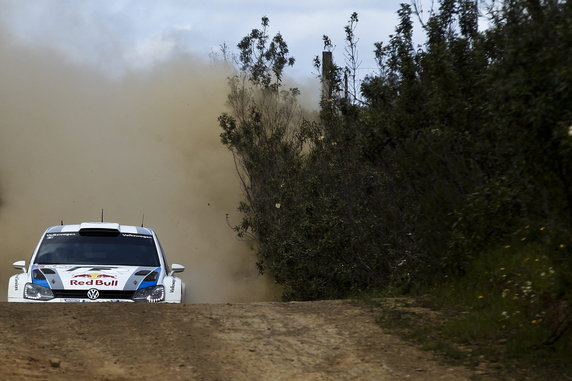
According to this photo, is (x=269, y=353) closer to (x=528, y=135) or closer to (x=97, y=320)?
(x=97, y=320)

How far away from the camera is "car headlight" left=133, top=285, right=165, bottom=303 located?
40.3 ft

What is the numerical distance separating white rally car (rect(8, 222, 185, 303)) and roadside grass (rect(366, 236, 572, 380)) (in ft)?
9.57

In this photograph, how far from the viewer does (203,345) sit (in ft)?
31.4

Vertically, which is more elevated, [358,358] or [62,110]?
[62,110]

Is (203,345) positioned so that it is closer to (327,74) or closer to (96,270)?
(96,270)

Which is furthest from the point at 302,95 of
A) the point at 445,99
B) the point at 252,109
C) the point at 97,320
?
the point at 97,320

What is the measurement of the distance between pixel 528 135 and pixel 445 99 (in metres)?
4.09

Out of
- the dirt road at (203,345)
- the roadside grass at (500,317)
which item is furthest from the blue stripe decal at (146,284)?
the roadside grass at (500,317)

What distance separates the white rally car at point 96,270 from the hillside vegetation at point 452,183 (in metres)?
3.42

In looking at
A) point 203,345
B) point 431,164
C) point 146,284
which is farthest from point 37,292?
point 431,164

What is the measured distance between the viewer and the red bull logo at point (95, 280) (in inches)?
479

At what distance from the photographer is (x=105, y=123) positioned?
33562 mm

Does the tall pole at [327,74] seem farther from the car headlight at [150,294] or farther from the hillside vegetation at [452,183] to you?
the car headlight at [150,294]

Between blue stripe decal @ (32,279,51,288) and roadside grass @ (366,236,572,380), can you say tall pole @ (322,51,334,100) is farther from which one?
blue stripe decal @ (32,279,51,288)
